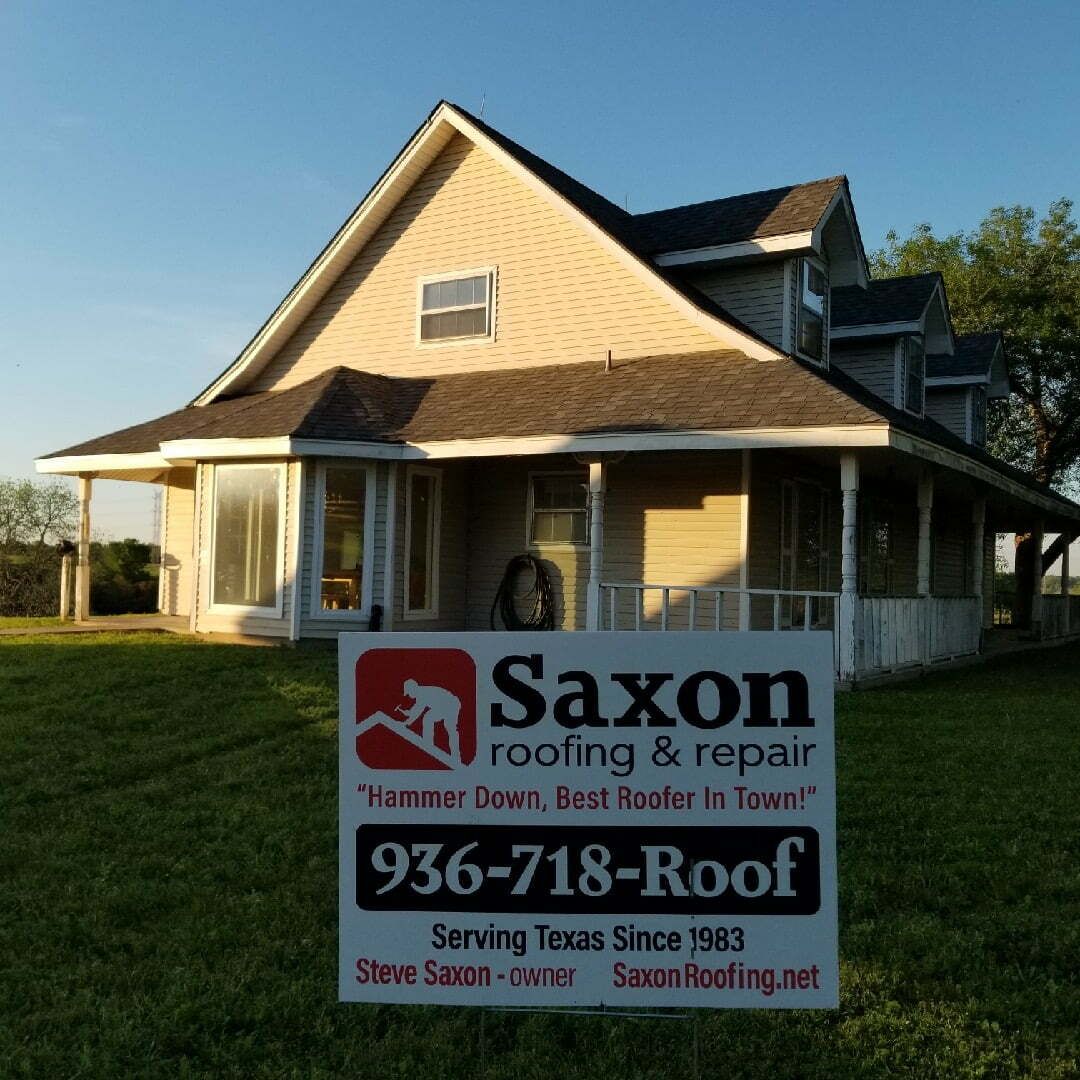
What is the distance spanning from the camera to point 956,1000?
13.8 feet

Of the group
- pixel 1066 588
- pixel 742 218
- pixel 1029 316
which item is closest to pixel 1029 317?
pixel 1029 316

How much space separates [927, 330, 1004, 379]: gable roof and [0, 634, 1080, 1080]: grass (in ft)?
49.1

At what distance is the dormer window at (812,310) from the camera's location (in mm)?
15516

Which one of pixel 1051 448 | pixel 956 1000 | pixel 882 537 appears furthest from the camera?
pixel 1051 448

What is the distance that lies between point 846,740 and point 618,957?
20.2 ft

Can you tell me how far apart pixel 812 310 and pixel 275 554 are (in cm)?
829

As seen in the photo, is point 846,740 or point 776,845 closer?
point 776,845

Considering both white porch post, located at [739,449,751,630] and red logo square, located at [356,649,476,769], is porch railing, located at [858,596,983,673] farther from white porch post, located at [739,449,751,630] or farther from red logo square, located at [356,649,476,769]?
red logo square, located at [356,649,476,769]

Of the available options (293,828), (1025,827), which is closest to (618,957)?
(293,828)

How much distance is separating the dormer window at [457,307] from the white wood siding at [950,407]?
11.4 meters

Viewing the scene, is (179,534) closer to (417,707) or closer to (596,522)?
(596,522)

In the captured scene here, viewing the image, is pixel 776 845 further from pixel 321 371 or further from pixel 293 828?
pixel 321 371

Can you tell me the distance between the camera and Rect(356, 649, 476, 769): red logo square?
329 centimetres

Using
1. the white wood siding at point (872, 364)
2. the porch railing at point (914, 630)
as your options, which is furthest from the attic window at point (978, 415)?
the porch railing at point (914, 630)
